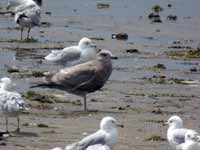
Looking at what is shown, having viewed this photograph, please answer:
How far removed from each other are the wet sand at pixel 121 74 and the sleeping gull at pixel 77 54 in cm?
60

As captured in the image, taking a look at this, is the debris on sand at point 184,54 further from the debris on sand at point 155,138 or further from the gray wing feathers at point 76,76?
the debris on sand at point 155,138

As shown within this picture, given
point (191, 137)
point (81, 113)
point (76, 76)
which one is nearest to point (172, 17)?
point (76, 76)

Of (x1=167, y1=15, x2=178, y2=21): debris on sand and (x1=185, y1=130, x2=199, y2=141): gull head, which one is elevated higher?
(x1=167, y1=15, x2=178, y2=21): debris on sand

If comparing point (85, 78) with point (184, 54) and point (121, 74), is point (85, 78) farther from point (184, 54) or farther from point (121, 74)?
point (184, 54)

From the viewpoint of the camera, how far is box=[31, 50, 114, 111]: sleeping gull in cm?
1753

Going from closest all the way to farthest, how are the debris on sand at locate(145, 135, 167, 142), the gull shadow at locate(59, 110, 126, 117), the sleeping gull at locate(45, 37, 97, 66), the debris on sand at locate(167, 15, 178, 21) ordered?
1. the debris on sand at locate(145, 135, 167, 142)
2. the gull shadow at locate(59, 110, 126, 117)
3. the sleeping gull at locate(45, 37, 97, 66)
4. the debris on sand at locate(167, 15, 178, 21)

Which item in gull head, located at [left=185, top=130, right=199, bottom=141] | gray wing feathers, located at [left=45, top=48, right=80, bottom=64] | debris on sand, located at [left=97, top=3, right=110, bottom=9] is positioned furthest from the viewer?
debris on sand, located at [left=97, top=3, right=110, bottom=9]

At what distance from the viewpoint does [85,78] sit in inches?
694

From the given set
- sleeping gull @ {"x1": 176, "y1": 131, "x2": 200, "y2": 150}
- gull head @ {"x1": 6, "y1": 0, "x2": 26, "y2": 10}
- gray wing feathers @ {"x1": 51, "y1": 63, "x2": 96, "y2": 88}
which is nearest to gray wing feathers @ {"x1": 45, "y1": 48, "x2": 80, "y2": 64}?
gray wing feathers @ {"x1": 51, "y1": 63, "x2": 96, "y2": 88}

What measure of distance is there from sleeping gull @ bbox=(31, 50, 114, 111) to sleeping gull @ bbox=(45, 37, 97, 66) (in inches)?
94.1

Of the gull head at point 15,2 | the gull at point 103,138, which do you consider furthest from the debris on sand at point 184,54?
the gull at point 103,138

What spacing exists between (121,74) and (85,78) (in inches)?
129

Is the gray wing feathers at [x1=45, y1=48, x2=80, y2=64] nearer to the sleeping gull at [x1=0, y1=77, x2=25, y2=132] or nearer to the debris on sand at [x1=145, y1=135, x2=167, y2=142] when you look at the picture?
the sleeping gull at [x1=0, y1=77, x2=25, y2=132]

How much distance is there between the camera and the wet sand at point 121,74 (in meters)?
14.4
